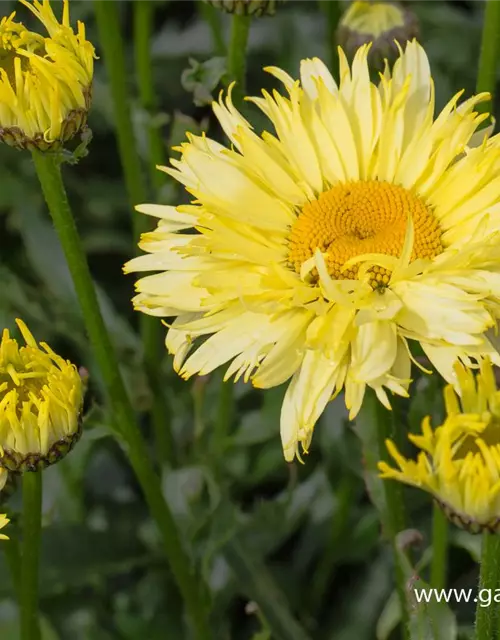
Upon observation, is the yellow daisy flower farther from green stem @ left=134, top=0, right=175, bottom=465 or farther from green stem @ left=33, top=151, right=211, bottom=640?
green stem @ left=134, top=0, right=175, bottom=465

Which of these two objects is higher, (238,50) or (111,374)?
(238,50)

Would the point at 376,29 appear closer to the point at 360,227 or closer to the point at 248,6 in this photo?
the point at 248,6

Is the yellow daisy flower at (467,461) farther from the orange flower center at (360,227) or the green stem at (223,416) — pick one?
the green stem at (223,416)

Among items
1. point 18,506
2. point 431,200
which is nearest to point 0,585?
point 18,506

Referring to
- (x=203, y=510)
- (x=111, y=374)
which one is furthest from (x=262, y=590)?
(x=111, y=374)

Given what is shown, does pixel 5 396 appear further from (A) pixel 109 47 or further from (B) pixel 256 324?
(A) pixel 109 47

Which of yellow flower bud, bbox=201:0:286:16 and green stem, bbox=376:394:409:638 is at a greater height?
yellow flower bud, bbox=201:0:286:16

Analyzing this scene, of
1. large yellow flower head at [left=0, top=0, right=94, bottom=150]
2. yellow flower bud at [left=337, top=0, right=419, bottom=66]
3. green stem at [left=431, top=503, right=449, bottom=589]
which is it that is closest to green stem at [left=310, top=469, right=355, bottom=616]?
green stem at [left=431, top=503, right=449, bottom=589]
